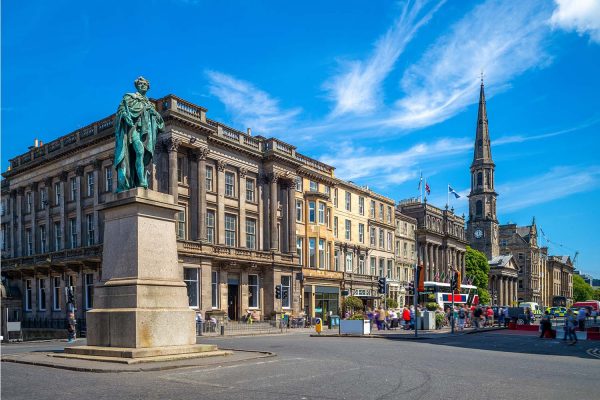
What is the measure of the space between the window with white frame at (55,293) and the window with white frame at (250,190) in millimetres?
17743

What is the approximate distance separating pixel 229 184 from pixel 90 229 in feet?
39.9

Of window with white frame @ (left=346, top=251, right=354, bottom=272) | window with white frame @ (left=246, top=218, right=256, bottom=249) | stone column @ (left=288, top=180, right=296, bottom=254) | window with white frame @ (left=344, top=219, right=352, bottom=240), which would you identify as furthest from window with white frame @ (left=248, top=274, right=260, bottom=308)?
window with white frame @ (left=344, top=219, right=352, bottom=240)

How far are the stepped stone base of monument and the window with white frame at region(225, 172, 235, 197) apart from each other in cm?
3306

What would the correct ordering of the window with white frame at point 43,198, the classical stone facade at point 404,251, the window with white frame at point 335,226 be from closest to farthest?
the window with white frame at point 43,198
the window with white frame at point 335,226
the classical stone facade at point 404,251

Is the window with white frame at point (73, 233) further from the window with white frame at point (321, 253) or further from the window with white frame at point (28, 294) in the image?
the window with white frame at point (321, 253)

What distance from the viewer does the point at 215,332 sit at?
131 ft

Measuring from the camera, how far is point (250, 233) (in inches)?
2014

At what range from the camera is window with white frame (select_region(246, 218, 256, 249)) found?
51.0 m

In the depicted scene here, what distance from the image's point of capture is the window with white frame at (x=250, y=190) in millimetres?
51250

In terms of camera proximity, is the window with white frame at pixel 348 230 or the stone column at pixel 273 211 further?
the window with white frame at pixel 348 230

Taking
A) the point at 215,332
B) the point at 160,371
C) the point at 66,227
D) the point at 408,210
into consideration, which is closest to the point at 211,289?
the point at 215,332

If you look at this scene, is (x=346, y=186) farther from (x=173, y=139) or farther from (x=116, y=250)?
(x=116, y=250)

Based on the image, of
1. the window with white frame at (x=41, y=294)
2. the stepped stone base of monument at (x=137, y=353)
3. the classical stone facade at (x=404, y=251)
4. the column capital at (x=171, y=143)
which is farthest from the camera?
the classical stone facade at (x=404, y=251)

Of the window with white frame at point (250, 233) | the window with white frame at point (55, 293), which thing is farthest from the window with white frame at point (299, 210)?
the window with white frame at point (55, 293)
